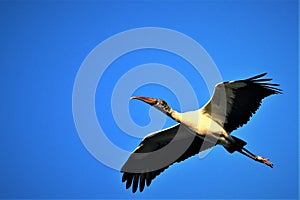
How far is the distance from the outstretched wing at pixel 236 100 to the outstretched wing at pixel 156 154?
107cm

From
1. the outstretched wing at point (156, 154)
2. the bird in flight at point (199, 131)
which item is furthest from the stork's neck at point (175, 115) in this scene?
the outstretched wing at point (156, 154)

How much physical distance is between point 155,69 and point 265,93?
18.6 ft

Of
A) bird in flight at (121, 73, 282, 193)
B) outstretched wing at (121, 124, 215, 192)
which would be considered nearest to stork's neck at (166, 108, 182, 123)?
bird in flight at (121, 73, 282, 193)

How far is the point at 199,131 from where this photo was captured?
17.5 m

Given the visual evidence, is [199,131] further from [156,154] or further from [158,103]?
[156,154]

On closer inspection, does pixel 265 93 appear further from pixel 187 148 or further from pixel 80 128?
pixel 80 128

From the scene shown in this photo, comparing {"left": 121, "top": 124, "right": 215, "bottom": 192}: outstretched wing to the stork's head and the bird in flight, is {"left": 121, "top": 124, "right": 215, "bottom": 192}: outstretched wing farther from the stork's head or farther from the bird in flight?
the stork's head

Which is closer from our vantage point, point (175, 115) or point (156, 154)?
point (175, 115)

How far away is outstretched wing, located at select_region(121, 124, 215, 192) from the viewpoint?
1859 cm

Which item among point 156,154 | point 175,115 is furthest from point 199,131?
point 156,154

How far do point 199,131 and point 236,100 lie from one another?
60.1 inches

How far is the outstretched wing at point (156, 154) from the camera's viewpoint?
1859 cm

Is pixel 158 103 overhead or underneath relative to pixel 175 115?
overhead

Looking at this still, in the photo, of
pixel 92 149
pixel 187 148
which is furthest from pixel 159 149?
pixel 92 149
